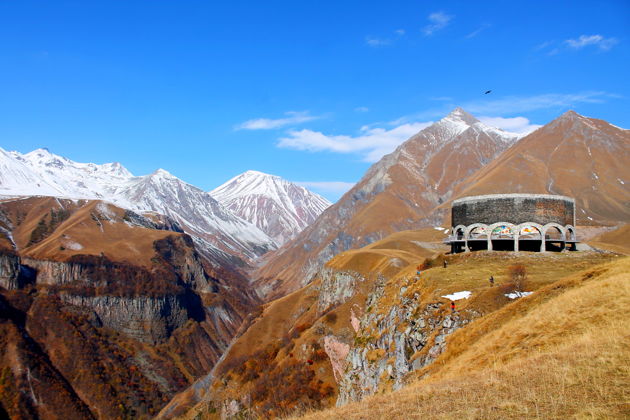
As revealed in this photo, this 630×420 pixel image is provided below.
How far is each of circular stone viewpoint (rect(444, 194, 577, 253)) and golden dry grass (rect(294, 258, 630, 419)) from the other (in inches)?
799

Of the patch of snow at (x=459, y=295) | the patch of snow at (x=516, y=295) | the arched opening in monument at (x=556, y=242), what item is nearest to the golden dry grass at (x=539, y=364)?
the patch of snow at (x=516, y=295)

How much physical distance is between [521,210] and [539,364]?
3576 cm

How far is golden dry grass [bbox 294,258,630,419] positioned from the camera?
583 inches

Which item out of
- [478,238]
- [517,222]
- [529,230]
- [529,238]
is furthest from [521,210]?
[478,238]

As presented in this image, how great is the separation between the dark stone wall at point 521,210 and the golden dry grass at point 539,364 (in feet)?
69.3

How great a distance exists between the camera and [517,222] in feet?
168

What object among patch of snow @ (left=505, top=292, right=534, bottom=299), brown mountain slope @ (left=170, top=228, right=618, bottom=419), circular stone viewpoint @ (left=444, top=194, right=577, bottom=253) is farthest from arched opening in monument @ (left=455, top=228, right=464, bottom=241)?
patch of snow @ (left=505, top=292, right=534, bottom=299)

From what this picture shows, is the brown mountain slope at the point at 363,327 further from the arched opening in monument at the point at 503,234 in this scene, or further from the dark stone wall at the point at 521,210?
the dark stone wall at the point at 521,210

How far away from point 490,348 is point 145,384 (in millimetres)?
175049

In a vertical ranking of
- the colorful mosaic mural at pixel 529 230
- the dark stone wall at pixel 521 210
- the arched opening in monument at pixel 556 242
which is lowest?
the arched opening in monument at pixel 556 242

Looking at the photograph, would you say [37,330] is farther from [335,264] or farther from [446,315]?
[446,315]

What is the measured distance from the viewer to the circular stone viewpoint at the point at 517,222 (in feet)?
167

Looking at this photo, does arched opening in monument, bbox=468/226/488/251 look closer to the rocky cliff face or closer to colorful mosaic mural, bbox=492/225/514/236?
colorful mosaic mural, bbox=492/225/514/236

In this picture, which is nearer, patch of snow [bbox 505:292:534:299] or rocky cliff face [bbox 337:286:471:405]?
patch of snow [bbox 505:292:534:299]
